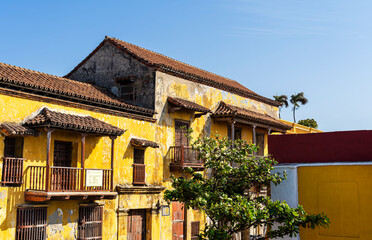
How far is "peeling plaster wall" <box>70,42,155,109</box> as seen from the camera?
20.5 metres

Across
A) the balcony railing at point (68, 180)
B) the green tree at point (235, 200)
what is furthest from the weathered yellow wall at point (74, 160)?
the green tree at point (235, 200)

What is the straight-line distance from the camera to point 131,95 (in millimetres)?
20922

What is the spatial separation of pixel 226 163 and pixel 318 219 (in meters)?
4.09

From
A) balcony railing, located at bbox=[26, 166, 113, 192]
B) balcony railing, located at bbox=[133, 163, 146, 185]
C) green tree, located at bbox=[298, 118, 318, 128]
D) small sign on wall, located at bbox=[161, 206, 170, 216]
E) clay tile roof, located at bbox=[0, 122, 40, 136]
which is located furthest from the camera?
green tree, located at bbox=[298, 118, 318, 128]

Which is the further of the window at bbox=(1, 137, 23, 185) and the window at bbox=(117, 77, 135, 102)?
the window at bbox=(117, 77, 135, 102)

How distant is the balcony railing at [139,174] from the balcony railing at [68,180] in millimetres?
1784

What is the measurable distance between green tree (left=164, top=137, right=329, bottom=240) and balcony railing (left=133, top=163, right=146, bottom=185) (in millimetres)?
4339

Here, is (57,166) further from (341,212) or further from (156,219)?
(341,212)

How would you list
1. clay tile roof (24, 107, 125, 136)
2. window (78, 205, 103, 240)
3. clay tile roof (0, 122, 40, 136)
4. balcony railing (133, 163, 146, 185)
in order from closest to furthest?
1. clay tile roof (0, 122, 40, 136)
2. clay tile roof (24, 107, 125, 136)
3. window (78, 205, 103, 240)
4. balcony railing (133, 163, 146, 185)

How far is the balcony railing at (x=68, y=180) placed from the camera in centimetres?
1469

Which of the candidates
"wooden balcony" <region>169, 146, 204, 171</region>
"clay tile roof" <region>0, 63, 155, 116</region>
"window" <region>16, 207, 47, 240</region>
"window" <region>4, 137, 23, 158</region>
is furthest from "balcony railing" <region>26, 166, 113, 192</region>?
"wooden balcony" <region>169, 146, 204, 171</region>

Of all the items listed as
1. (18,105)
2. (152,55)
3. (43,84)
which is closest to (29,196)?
(18,105)

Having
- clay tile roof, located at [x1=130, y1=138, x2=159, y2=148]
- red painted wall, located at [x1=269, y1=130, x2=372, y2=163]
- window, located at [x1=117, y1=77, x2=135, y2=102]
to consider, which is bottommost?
red painted wall, located at [x1=269, y1=130, x2=372, y2=163]

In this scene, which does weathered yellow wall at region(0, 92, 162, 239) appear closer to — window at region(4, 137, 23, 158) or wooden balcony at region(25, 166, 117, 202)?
window at region(4, 137, 23, 158)
